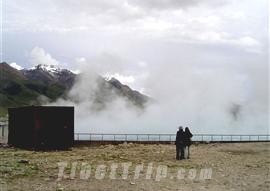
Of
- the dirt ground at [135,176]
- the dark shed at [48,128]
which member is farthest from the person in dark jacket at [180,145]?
the dark shed at [48,128]

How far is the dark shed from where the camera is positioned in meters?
31.6

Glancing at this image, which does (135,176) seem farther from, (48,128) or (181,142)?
(48,128)

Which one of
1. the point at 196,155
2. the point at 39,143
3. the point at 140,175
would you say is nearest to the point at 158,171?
the point at 140,175

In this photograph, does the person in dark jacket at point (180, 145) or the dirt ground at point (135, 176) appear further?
the person in dark jacket at point (180, 145)

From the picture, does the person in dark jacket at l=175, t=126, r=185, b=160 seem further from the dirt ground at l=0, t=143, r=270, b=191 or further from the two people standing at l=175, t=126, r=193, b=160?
the dirt ground at l=0, t=143, r=270, b=191

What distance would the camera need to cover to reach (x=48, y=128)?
32.0 metres

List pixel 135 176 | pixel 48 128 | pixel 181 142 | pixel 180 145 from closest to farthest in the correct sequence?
pixel 135 176
pixel 180 145
pixel 181 142
pixel 48 128

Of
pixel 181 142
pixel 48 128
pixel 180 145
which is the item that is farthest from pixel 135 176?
pixel 48 128

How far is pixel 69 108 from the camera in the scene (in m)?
32.7

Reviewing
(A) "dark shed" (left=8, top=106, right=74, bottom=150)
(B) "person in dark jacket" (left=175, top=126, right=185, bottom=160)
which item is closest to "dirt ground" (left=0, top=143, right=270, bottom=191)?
(B) "person in dark jacket" (left=175, top=126, right=185, bottom=160)

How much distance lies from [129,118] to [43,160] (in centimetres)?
17434

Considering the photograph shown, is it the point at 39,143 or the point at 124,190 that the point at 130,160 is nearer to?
the point at 124,190

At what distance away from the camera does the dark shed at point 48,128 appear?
3159 cm

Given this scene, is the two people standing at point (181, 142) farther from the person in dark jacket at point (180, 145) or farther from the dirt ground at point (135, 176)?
the dirt ground at point (135, 176)
